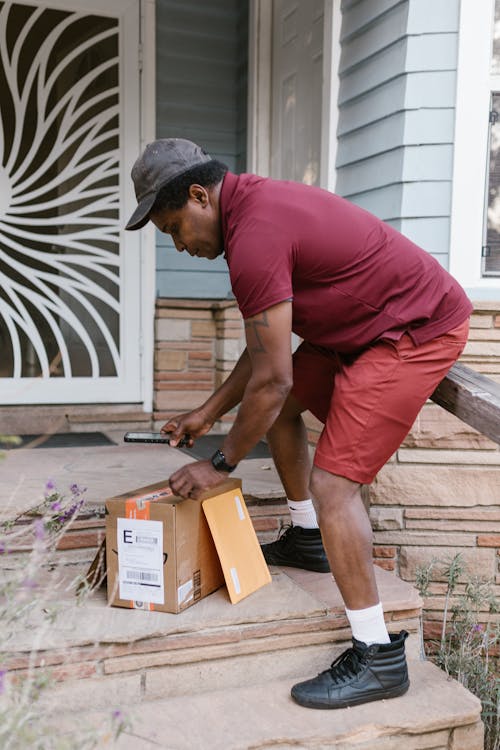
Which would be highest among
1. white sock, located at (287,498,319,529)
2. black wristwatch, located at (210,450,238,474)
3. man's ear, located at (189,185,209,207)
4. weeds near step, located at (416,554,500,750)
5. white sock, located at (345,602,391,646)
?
man's ear, located at (189,185,209,207)

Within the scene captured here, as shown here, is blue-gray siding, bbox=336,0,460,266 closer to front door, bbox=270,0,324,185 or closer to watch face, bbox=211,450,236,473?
front door, bbox=270,0,324,185

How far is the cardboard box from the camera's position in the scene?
79.7 inches

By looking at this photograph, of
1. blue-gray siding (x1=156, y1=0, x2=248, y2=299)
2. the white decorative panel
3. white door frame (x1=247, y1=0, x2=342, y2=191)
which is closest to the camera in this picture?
the white decorative panel

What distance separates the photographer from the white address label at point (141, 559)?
204 cm

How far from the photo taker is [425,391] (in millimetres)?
Answer: 2025

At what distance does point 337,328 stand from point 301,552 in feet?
2.82

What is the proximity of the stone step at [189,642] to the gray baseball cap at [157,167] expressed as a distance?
1028 mm

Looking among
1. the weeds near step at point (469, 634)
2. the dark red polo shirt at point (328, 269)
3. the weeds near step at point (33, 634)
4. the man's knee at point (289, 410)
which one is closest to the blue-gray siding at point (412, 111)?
the dark red polo shirt at point (328, 269)

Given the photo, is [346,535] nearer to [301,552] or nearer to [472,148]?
[301,552]

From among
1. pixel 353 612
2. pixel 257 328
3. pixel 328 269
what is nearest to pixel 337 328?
pixel 328 269

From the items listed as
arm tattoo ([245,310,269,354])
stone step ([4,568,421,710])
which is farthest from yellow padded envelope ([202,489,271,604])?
arm tattoo ([245,310,269,354])

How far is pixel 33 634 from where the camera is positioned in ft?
6.26

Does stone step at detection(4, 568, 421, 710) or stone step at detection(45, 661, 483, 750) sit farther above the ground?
stone step at detection(4, 568, 421, 710)

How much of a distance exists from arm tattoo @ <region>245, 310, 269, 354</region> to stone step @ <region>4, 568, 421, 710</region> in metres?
0.79
